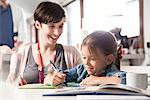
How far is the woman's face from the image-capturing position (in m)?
1.70

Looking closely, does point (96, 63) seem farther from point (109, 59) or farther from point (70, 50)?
point (70, 50)

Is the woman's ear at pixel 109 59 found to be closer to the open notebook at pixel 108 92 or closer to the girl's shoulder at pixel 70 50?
the girl's shoulder at pixel 70 50

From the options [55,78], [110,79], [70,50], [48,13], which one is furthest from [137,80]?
[48,13]

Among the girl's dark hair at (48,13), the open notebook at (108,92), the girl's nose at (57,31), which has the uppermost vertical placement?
the girl's dark hair at (48,13)

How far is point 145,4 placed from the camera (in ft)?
9.48

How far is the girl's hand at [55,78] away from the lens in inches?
58.4

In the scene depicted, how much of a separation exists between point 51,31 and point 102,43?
14.4 inches

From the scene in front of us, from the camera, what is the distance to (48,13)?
168 centimetres

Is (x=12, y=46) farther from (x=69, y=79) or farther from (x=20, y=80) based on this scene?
(x=69, y=79)

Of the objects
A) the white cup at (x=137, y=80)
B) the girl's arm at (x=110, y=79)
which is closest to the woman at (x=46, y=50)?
the girl's arm at (x=110, y=79)

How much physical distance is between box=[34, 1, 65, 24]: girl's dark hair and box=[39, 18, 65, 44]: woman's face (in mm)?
26

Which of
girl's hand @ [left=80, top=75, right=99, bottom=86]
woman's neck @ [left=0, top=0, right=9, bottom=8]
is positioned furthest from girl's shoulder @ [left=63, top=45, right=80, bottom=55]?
woman's neck @ [left=0, top=0, right=9, bottom=8]

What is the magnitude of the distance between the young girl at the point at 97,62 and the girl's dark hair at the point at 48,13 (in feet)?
0.85

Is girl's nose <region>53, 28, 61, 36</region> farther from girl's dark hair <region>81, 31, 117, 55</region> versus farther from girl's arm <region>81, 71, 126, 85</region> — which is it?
girl's arm <region>81, 71, 126, 85</region>
